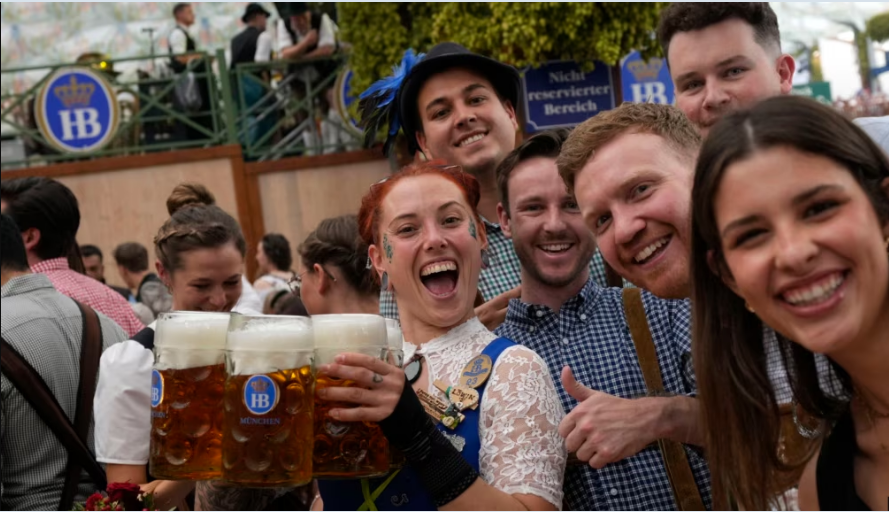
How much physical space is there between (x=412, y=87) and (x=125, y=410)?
1.43 meters

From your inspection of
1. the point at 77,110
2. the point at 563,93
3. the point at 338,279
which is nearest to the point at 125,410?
the point at 338,279

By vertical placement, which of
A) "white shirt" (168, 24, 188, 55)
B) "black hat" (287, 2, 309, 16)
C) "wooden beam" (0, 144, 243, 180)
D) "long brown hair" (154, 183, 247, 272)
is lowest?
"long brown hair" (154, 183, 247, 272)

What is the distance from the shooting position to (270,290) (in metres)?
7.06

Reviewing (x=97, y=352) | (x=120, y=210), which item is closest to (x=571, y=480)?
(x=97, y=352)

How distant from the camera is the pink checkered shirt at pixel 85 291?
14.0 ft

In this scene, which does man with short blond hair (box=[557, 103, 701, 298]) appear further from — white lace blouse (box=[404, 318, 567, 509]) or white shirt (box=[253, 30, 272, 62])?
white shirt (box=[253, 30, 272, 62])

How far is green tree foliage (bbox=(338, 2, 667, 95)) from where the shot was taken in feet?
31.1

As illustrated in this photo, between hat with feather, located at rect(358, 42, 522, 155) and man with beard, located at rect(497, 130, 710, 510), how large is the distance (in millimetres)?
684

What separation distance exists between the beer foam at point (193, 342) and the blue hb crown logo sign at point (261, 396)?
0.48 feet

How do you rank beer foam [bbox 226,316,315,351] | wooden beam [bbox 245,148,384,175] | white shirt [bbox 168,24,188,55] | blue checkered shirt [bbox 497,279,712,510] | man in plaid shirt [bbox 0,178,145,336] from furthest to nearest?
wooden beam [bbox 245,148,384,175], white shirt [bbox 168,24,188,55], man in plaid shirt [bbox 0,178,145,336], blue checkered shirt [bbox 497,279,712,510], beer foam [bbox 226,316,315,351]

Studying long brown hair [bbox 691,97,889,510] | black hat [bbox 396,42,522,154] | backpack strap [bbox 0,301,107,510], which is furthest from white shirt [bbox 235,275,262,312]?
long brown hair [bbox 691,97,889,510]

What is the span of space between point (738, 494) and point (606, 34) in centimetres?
788

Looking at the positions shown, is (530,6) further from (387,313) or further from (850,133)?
(850,133)

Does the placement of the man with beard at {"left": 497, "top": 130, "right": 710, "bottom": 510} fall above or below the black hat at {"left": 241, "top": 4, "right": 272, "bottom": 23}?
below
